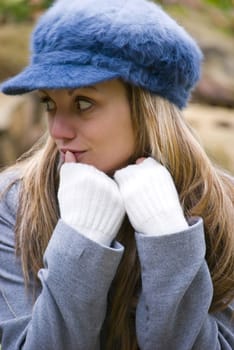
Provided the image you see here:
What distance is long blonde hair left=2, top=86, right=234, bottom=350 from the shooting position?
253cm

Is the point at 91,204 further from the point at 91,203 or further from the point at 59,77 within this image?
the point at 59,77

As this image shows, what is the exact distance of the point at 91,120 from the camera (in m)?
2.43

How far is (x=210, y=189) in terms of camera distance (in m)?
2.63

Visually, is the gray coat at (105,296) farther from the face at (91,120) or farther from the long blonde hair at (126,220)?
the face at (91,120)

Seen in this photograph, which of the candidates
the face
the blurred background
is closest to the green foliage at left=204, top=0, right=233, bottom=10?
the face

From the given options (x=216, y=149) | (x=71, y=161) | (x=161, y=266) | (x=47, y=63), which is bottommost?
(x=216, y=149)

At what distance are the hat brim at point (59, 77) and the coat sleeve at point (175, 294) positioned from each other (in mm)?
449

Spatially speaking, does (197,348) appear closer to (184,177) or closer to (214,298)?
(214,298)

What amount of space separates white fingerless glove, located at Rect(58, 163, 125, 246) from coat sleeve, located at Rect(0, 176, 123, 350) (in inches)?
1.4

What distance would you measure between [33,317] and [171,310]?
0.38 meters

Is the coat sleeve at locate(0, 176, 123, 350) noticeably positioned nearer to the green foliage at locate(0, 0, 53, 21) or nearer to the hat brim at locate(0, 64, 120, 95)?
the hat brim at locate(0, 64, 120, 95)

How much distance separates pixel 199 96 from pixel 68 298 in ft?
19.0

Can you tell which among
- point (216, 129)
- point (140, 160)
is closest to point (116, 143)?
point (140, 160)

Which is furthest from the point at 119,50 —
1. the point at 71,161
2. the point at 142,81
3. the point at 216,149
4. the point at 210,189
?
the point at 216,149
